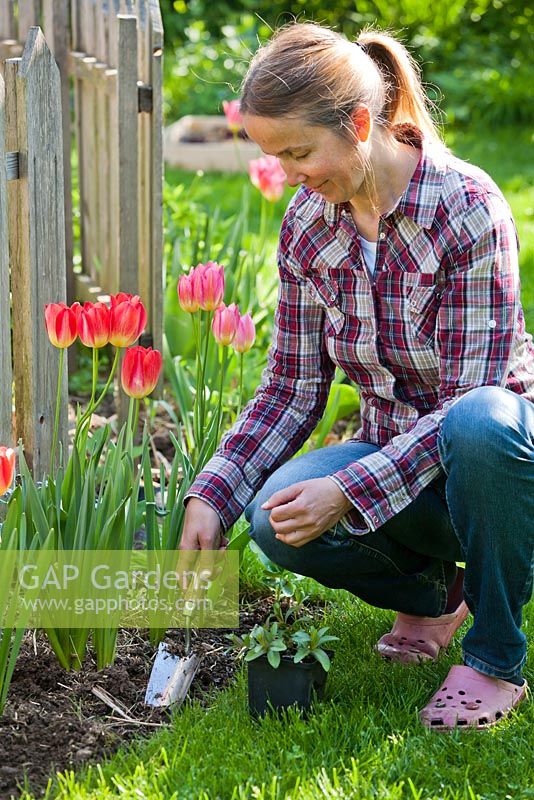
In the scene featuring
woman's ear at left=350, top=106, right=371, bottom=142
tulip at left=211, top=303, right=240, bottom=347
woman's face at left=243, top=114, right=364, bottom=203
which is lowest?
tulip at left=211, top=303, right=240, bottom=347

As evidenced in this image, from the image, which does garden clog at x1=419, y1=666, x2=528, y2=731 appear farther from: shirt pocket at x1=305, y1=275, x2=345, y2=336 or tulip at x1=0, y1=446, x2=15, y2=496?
tulip at x1=0, y1=446, x2=15, y2=496

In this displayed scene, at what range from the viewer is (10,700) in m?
2.11

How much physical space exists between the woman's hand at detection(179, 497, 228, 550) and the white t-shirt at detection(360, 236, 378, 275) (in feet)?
1.92

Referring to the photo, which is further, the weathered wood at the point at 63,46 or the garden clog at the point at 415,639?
the weathered wood at the point at 63,46

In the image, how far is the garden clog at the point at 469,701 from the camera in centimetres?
203

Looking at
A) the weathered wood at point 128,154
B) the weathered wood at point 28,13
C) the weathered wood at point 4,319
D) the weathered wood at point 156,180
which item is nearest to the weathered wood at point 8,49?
the weathered wood at point 28,13

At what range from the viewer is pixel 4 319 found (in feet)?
7.98

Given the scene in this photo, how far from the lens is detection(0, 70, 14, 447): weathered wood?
2375 mm

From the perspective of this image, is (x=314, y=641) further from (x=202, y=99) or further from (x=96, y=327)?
(x=202, y=99)

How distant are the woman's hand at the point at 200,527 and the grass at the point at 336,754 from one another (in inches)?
11.8

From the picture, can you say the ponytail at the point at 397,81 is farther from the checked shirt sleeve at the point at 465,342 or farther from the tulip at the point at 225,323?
the tulip at the point at 225,323

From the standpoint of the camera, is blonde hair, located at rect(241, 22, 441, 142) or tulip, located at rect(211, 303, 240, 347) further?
tulip, located at rect(211, 303, 240, 347)

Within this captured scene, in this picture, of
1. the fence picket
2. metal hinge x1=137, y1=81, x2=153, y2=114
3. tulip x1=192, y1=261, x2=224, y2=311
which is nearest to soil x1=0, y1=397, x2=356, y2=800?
tulip x1=192, y1=261, x2=224, y2=311

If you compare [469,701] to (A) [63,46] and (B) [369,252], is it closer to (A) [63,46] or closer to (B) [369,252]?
(B) [369,252]
